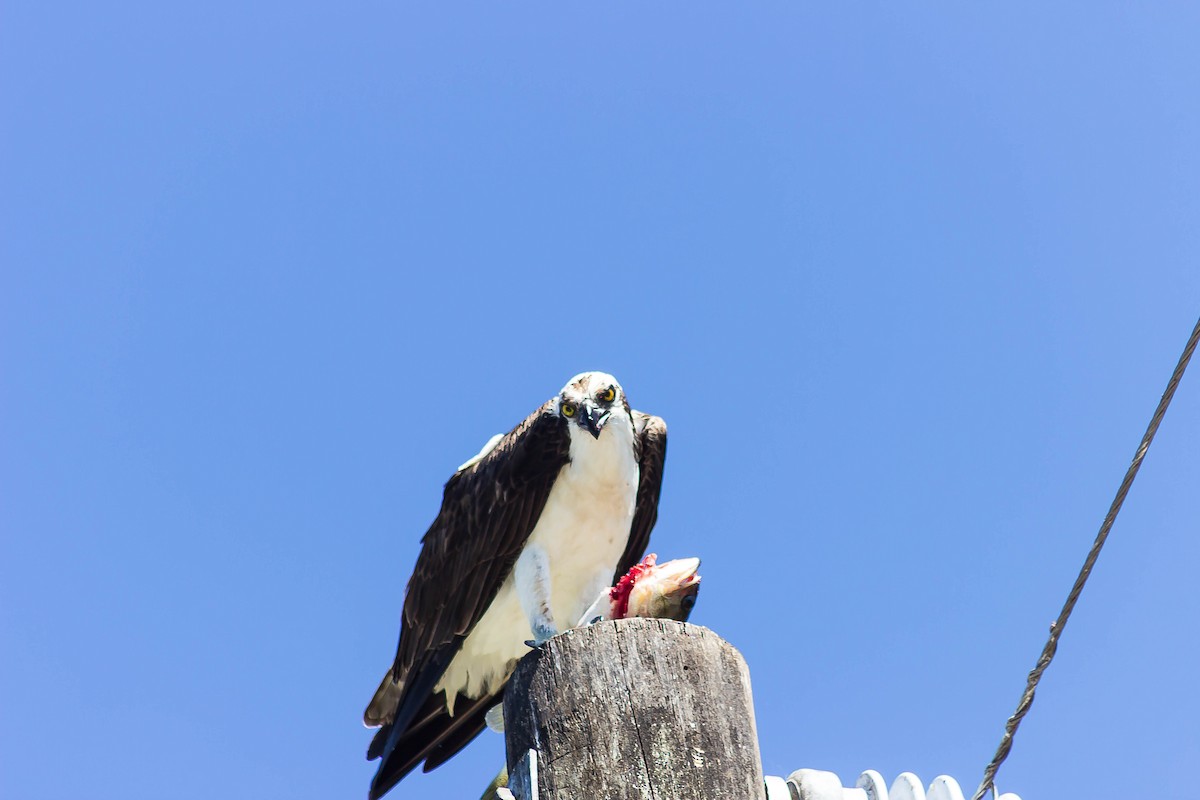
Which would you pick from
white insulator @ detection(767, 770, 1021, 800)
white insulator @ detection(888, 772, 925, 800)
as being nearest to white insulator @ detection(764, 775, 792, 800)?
white insulator @ detection(767, 770, 1021, 800)

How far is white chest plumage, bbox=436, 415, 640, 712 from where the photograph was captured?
675cm

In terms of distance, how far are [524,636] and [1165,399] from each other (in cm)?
461

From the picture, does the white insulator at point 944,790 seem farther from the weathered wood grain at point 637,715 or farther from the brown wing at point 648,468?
the brown wing at point 648,468

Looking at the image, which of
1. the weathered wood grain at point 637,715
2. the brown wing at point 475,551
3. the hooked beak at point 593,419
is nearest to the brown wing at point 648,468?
the hooked beak at point 593,419

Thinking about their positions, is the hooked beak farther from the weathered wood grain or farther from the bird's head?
the weathered wood grain

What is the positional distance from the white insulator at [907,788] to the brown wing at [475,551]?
2.89m

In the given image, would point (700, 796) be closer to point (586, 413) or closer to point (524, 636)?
point (586, 413)

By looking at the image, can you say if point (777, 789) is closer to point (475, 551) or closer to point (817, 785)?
point (817, 785)

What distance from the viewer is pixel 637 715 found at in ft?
10.9

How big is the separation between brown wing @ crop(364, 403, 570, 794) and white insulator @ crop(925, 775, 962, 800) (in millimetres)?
2963

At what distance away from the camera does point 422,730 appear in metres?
6.97

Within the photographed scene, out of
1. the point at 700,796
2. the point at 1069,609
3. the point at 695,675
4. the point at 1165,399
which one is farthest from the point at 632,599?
the point at 1165,399

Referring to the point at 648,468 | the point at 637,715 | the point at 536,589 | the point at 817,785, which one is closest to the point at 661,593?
the point at 817,785

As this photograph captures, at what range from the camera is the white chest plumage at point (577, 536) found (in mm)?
6750
